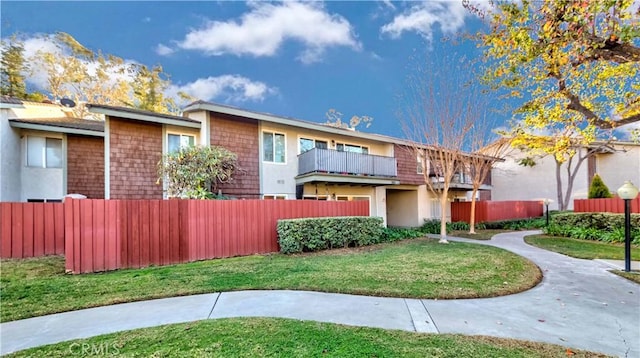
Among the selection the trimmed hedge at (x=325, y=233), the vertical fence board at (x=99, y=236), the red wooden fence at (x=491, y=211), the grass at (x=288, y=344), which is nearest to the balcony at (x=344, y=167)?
the trimmed hedge at (x=325, y=233)

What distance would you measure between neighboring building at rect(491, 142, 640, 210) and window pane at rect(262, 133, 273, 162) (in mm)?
18263

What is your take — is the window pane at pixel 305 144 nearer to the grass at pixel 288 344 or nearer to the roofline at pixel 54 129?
the roofline at pixel 54 129

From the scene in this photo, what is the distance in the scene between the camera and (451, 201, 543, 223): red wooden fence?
21.0 m

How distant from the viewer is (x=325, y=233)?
1083 centimetres

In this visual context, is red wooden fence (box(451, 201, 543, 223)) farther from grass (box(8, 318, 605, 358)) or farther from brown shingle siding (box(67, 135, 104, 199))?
brown shingle siding (box(67, 135, 104, 199))

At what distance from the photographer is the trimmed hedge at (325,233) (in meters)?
10.2

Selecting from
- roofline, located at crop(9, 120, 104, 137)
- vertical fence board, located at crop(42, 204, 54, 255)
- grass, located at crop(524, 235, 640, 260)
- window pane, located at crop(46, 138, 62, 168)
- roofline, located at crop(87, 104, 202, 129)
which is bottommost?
grass, located at crop(524, 235, 640, 260)

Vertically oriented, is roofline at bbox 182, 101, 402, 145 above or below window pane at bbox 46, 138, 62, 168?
above

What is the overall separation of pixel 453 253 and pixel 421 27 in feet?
29.0

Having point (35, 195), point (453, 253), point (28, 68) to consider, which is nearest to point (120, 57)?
point (28, 68)

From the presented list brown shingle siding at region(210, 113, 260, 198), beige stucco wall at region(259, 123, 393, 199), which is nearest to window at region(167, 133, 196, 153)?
brown shingle siding at region(210, 113, 260, 198)

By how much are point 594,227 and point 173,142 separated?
63.3 feet

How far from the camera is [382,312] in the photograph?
15.5ft

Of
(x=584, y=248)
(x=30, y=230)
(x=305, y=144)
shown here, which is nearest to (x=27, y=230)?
(x=30, y=230)
